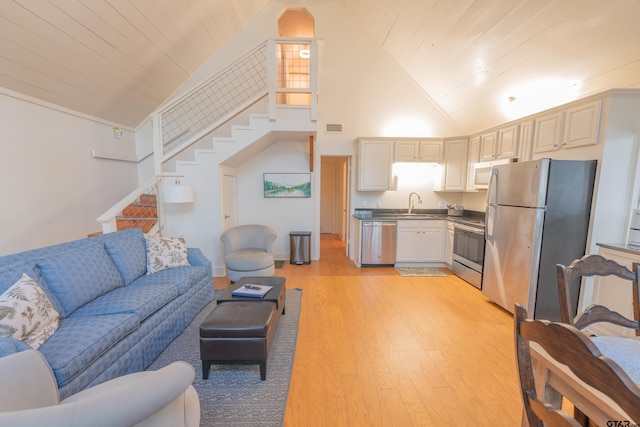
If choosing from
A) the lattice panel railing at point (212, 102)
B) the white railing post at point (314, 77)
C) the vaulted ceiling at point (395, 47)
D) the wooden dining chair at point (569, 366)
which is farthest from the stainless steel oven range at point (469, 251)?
the lattice panel railing at point (212, 102)

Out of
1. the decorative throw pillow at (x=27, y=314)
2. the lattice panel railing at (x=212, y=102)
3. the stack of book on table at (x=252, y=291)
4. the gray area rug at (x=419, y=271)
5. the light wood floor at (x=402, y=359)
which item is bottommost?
the light wood floor at (x=402, y=359)

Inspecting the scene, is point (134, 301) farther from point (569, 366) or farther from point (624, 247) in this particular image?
point (624, 247)

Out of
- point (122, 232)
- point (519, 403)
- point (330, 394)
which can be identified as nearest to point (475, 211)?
point (519, 403)

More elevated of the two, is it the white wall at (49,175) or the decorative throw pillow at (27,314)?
the white wall at (49,175)

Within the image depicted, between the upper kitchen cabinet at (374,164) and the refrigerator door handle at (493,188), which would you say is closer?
the refrigerator door handle at (493,188)

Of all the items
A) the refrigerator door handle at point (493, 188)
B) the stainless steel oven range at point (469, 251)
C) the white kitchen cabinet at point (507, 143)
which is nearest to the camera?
the refrigerator door handle at point (493, 188)

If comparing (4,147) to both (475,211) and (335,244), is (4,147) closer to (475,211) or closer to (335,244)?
(335,244)

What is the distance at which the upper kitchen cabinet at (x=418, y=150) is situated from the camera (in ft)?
15.5

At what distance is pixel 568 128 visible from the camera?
2734 mm

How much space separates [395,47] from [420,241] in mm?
3453

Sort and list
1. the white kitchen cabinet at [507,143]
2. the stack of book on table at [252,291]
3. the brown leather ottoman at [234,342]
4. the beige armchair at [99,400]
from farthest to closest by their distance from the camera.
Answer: the white kitchen cabinet at [507,143], the stack of book on table at [252,291], the brown leather ottoman at [234,342], the beige armchair at [99,400]

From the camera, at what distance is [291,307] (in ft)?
10.1

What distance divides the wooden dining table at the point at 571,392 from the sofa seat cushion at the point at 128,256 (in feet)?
10.1

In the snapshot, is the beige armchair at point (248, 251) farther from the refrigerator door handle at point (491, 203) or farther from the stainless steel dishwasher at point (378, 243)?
the refrigerator door handle at point (491, 203)
